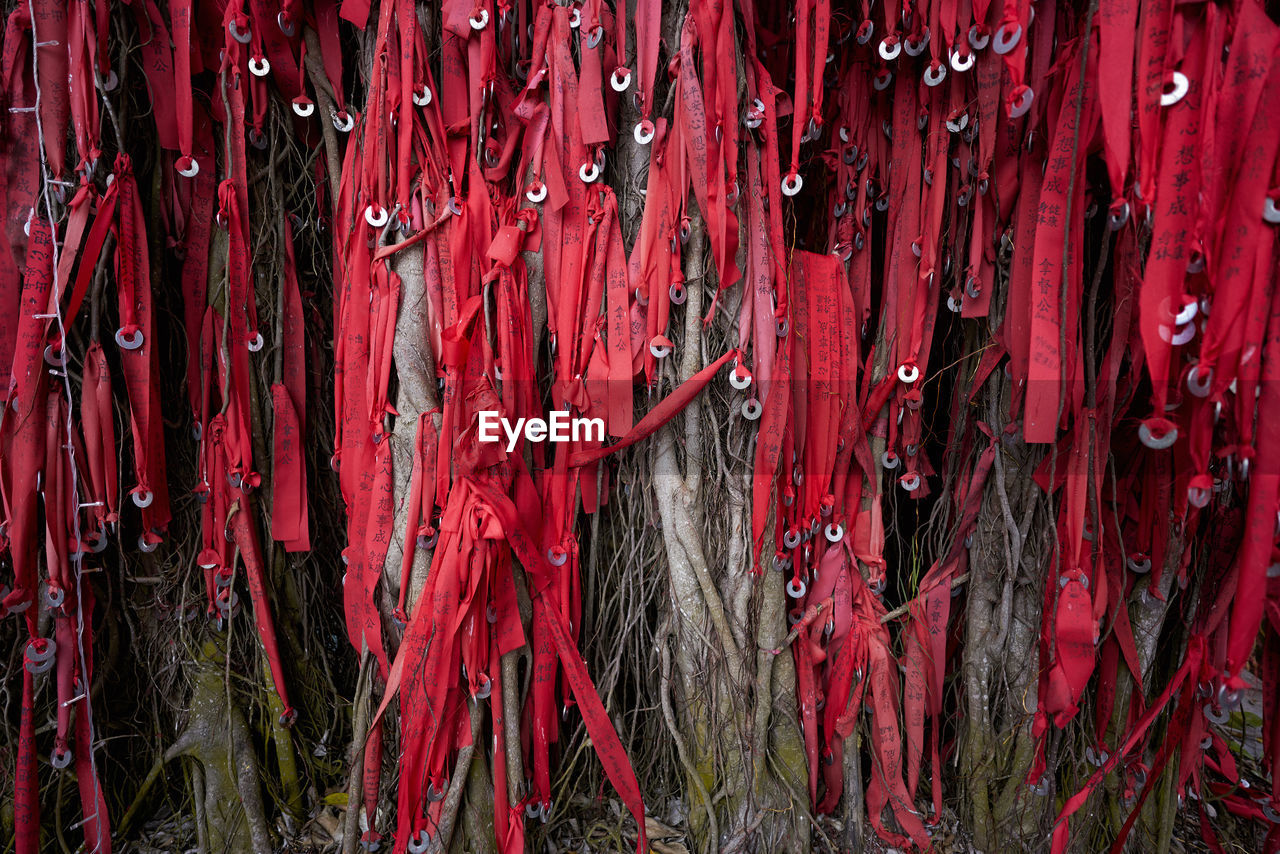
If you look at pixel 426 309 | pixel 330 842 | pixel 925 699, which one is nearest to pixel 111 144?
pixel 426 309

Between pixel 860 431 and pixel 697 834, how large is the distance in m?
0.87

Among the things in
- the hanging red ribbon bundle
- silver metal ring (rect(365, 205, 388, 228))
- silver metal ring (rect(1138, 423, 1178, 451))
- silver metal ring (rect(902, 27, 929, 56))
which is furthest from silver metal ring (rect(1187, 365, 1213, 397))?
silver metal ring (rect(365, 205, 388, 228))

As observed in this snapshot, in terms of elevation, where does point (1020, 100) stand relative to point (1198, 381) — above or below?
above

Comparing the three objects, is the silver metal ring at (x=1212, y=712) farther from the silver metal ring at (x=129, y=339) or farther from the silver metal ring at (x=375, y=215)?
the silver metal ring at (x=129, y=339)

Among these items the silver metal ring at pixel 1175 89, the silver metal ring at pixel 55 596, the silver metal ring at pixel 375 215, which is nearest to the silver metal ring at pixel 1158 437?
the silver metal ring at pixel 1175 89

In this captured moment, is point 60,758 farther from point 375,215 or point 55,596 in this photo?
point 375,215

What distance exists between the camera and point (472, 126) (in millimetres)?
1230

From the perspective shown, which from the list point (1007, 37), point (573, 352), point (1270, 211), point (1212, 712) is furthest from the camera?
point (573, 352)

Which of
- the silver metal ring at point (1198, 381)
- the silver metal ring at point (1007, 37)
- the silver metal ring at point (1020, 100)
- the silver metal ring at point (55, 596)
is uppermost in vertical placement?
the silver metal ring at point (1007, 37)

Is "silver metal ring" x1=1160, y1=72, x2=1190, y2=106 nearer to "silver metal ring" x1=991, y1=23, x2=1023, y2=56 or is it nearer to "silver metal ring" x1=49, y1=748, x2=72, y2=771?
"silver metal ring" x1=991, y1=23, x2=1023, y2=56

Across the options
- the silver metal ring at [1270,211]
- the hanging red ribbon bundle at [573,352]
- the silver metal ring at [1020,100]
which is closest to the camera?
the silver metal ring at [1270,211]

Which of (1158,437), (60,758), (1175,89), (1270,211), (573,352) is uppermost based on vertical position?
(1175,89)

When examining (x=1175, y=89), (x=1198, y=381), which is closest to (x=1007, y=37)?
(x=1175, y=89)

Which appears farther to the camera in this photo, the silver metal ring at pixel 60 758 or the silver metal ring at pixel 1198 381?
the silver metal ring at pixel 60 758
